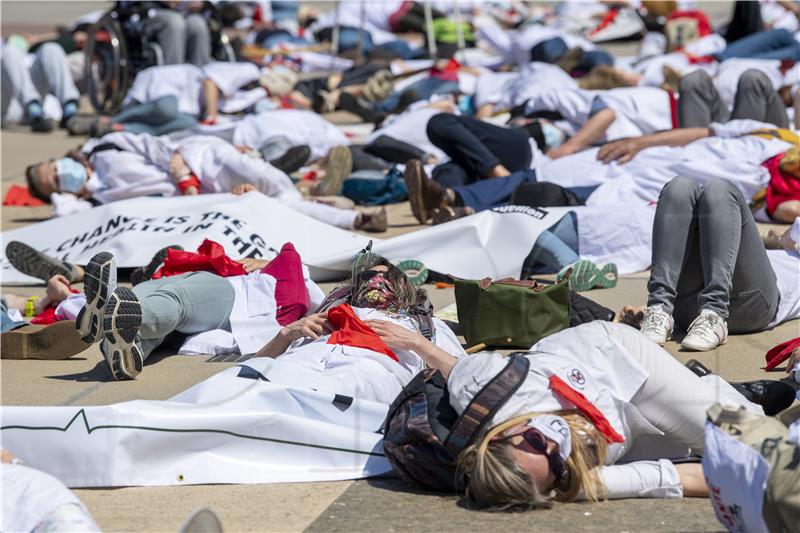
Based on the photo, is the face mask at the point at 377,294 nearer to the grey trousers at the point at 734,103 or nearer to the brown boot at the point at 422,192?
the brown boot at the point at 422,192

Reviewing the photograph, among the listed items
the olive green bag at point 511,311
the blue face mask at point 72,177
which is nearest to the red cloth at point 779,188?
the olive green bag at point 511,311

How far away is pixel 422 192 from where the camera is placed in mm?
6785

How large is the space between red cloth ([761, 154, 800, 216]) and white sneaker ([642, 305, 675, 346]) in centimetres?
202

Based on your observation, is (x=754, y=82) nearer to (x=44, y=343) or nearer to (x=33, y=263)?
(x=33, y=263)

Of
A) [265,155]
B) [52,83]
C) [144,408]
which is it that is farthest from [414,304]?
[52,83]

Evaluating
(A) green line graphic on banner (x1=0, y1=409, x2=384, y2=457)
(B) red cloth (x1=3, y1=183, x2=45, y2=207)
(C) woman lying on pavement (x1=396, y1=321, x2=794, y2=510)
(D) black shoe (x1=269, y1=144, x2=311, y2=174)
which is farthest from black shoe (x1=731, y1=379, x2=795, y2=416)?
(B) red cloth (x1=3, y1=183, x2=45, y2=207)

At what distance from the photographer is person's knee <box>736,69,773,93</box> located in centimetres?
775

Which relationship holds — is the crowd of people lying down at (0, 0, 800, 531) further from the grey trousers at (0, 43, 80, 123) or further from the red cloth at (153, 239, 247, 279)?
the grey trousers at (0, 43, 80, 123)

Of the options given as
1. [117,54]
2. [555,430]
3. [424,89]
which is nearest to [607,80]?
[424,89]

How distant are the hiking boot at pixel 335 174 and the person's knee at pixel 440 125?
591 mm

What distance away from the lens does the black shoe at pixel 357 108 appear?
1082 cm

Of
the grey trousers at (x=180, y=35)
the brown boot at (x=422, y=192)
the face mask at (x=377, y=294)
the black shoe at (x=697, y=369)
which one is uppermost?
the face mask at (x=377, y=294)

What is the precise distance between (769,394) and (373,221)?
3253 mm

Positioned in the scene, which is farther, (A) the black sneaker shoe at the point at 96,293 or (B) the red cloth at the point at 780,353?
(B) the red cloth at the point at 780,353
